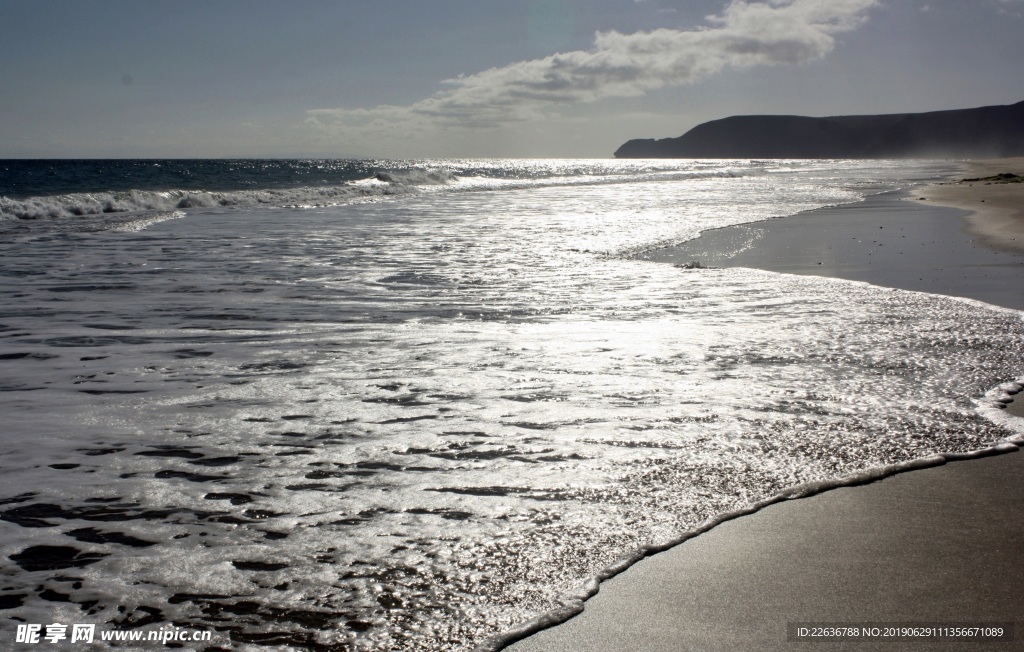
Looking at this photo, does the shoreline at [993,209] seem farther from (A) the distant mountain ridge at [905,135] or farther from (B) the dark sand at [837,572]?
(A) the distant mountain ridge at [905,135]

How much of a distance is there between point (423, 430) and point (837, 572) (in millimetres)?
1948

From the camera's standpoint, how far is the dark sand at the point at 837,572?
81.2 inches

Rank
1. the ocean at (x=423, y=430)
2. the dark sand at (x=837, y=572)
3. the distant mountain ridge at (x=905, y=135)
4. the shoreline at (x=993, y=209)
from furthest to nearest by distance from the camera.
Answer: the distant mountain ridge at (x=905, y=135), the shoreline at (x=993, y=209), the ocean at (x=423, y=430), the dark sand at (x=837, y=572)

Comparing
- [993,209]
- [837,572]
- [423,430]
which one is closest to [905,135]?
[993,209]

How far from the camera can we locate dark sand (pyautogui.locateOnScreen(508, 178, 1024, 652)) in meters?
2.06

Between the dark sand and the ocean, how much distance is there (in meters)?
0.11

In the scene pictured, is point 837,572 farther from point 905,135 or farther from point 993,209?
point 905,135

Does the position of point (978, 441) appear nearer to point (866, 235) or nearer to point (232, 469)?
point (232, 469)

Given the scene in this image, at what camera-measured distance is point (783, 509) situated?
2.78 metres

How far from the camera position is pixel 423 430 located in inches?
143

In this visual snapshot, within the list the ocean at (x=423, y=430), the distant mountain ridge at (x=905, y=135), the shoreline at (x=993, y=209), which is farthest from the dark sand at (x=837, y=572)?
the distant mountain ridge at (x=905, y=135)

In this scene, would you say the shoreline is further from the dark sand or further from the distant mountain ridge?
the distant mountain ridge

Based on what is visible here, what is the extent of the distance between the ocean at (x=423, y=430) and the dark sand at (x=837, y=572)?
11 centimetres

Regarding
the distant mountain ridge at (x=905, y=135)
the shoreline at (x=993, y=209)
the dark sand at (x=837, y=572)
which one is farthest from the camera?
the distant mountain ridge at (x=905, y=135)
